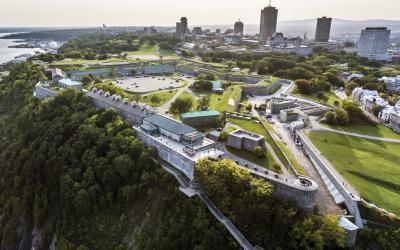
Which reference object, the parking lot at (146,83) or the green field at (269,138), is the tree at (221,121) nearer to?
the green field at (269,138)

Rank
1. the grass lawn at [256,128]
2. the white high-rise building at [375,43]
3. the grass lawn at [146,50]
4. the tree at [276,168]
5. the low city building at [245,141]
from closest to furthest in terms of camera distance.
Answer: the tree at [276,168]
the low city building at [245,141]
the grass lawn at [256,128]
the grass lawn at [146,50]
the white high-rise building at [375,43]

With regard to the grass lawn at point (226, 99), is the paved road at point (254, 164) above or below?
below

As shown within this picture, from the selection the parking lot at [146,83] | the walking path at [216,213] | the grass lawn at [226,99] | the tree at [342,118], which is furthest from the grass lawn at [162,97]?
the tree at [342,118]

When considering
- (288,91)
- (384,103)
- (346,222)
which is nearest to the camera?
(346,222)

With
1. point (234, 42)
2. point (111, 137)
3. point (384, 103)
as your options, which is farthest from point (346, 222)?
point (234, 42)

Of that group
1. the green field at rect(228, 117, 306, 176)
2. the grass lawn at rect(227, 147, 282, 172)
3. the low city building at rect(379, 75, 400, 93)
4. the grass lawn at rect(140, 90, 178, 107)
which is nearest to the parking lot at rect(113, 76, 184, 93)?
the grass lawn at rect(140, 90, 178, 107)

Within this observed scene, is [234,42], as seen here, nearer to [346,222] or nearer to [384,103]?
[384,103]

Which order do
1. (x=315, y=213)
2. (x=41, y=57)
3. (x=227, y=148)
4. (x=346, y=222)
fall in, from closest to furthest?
(x=346, y=222)
(x=315, y=213)
(x=227, y=148)
(x=41, y=57)
